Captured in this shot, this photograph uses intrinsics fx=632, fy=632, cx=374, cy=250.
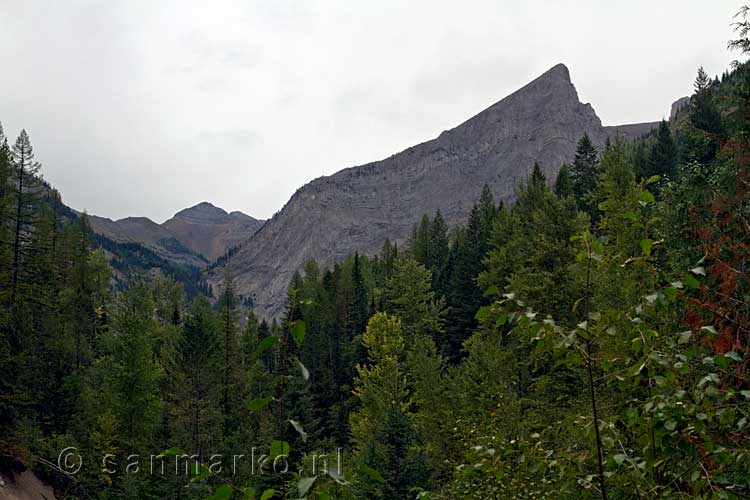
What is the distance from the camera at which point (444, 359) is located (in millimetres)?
35500

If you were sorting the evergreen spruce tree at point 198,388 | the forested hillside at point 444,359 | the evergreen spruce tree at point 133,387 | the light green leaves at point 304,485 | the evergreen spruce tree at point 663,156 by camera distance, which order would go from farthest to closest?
1. the evergreen spruce tree at point 663,156
2. the evergreen spruce tree at point 198,388
3. the evergreen spruce tree at point 133,387
4. the forested hillside at point 444,359
5. the light green leaves at point 304,485

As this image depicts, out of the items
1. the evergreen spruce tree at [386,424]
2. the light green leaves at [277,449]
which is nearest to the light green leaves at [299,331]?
the light green leaves at [277,449]

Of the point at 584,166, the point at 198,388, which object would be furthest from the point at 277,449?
the point at 584,166

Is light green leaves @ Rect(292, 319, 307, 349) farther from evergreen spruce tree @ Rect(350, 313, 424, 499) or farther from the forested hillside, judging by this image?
evergreen spruce tree @ Rect(350, 313, 424, 499)

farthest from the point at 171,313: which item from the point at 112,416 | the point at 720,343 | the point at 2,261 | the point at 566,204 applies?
the point at 720,343

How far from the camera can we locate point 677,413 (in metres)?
2.96

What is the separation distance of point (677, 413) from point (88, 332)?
52230 millimetres

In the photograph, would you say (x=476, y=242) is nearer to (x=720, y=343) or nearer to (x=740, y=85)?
(x=740, y=85)

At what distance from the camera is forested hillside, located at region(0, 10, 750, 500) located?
11.5 feet

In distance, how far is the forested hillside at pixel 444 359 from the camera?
349 cm

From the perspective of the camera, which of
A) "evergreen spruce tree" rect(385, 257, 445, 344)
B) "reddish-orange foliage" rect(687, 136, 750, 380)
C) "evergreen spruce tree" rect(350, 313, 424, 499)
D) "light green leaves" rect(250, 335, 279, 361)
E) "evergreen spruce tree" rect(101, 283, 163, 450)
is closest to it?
"light green leaves" rect(250, 335, 279, 361)

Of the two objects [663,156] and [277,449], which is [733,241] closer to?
[277,449]

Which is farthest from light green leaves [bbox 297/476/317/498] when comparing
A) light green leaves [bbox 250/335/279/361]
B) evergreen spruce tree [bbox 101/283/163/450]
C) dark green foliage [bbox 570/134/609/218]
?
dark green foliage [bbox 570/134/609/218]

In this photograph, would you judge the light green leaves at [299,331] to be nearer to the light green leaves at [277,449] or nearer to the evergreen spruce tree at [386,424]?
the light green leaves at [277,449]
